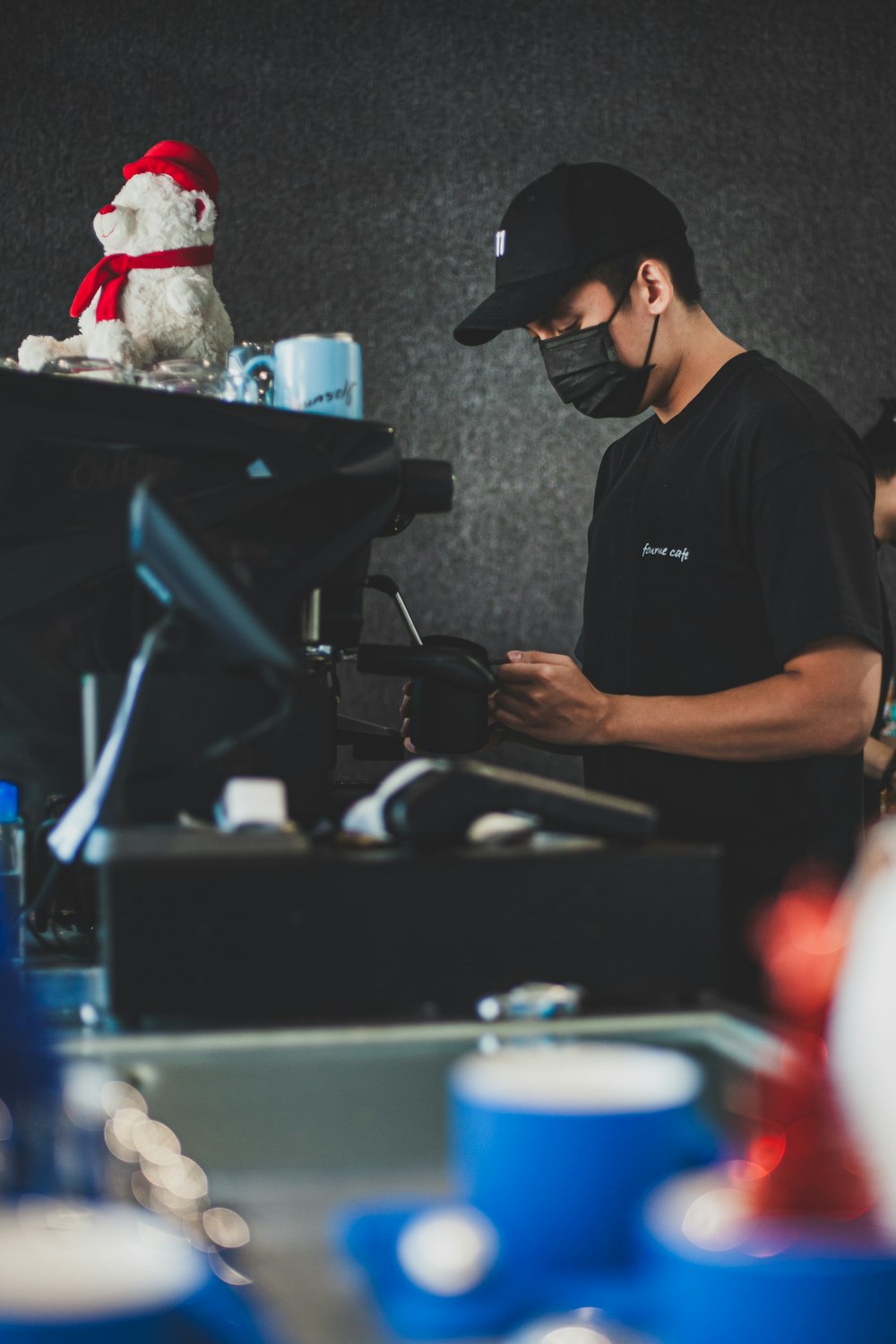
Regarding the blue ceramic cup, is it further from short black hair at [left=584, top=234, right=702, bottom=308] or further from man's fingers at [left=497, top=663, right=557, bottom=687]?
short black hair at [left=584, top=234, right=702, bottom=308]

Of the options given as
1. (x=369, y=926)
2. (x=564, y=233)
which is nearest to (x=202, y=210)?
(x=564, y=233)

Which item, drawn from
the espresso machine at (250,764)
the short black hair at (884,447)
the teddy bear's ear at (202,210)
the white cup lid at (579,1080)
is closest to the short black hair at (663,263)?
the teddy bear's ear at (202,210)

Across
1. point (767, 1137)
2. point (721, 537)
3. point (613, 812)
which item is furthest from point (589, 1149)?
point (721, 537)

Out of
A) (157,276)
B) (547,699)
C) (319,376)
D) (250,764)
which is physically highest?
(157,276)

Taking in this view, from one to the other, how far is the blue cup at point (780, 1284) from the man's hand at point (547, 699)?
2.83ft

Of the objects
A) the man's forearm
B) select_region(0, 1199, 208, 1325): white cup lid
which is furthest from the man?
select_region(0, 1199, 208, 1325): white cup lid

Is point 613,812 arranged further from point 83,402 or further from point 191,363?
point 191,363

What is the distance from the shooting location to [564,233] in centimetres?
145

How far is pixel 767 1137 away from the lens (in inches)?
14.5

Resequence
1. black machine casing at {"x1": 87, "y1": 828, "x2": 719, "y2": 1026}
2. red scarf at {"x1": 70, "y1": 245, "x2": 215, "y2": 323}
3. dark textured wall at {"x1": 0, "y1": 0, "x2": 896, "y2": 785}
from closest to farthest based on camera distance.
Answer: black machine casing at {"x1": 87, "y1": 828, "x2": 719, "y2": 1026}
red scarf at {"x1": 70, "y1": 245, "x2": 215, "y2": 323}
dark textured wall at {"x1": 0, "y1": 0, "x2": 896, "y2": 785}

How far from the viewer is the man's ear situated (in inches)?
57.9

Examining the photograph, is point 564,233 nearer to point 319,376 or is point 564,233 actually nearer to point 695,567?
point 695,567

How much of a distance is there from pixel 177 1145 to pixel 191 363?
0.70 meters

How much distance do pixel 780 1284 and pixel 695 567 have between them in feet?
3.82
